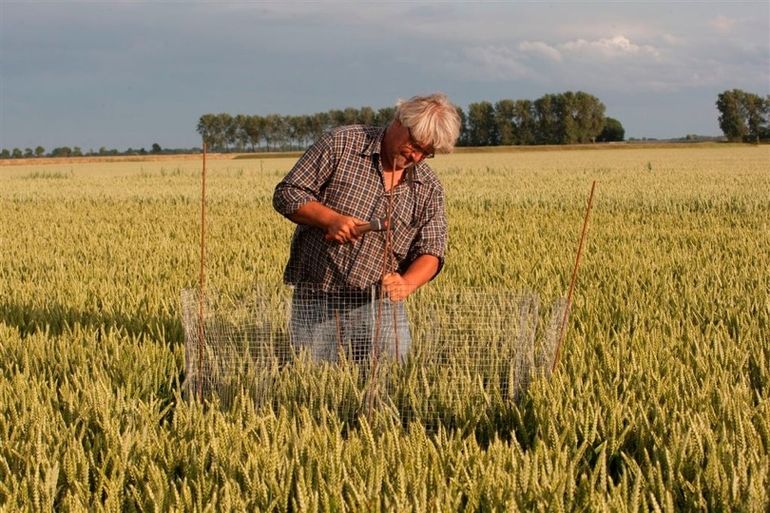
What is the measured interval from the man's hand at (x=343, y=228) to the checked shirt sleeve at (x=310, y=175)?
0.83 feet

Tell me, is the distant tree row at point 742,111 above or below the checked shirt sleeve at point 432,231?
above

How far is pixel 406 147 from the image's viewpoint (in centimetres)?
329

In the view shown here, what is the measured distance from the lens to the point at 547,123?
89.7 metres

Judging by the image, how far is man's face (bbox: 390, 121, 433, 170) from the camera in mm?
3242

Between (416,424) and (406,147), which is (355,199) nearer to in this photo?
(406,147)

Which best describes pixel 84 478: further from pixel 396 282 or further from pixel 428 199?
pixel 428 199

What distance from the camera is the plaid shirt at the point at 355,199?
354cm

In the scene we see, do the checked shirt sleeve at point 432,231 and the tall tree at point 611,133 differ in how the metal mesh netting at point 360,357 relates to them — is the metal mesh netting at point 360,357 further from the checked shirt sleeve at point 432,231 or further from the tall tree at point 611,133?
the tall tree at point 611,133

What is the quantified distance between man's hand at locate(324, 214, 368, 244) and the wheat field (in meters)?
0.54

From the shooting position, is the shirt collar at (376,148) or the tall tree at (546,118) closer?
the shirt collar at (376,148)

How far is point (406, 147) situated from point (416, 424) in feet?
3.86

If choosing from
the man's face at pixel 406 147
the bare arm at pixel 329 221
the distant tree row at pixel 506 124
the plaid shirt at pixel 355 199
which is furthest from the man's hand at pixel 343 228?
the distant tree row at pixel 506 124

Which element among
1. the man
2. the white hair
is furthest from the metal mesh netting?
the white hair

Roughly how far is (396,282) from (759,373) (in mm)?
1615
